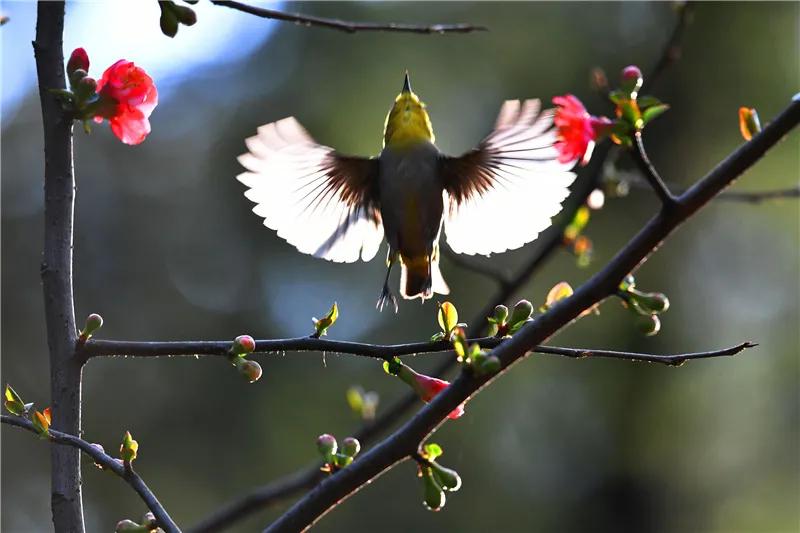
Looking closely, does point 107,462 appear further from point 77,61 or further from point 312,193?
point 312,193

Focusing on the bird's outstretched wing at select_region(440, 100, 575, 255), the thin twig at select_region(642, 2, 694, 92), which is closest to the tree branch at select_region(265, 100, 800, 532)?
the bird's outstretched wing at select_region(440, 100, 575, 255)

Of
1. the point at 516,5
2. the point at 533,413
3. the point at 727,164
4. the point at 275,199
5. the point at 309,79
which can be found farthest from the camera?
the point at 309,79

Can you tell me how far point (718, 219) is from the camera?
9.66 metres

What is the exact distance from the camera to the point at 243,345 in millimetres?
1395

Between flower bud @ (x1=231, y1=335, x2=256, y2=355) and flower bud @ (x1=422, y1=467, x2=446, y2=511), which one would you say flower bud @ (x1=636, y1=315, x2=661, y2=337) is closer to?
flower bud @ (x1=422, y1=467, x2=446, y2=511)

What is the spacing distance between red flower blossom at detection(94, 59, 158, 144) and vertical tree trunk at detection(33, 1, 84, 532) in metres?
0.13

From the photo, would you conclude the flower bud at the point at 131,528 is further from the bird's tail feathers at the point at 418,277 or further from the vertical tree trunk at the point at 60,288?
the bird's tail feathers at the point at 418,277

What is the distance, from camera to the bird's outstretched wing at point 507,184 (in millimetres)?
2039

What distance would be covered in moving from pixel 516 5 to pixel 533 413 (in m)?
5.12

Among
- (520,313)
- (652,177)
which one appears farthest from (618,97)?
(520,313)

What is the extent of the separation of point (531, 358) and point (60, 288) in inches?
350

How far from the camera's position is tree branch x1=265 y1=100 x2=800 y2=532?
3.75ft

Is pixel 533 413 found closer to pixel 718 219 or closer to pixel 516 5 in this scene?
pixel 718 219

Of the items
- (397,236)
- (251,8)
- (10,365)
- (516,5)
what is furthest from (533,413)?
(251,8)
